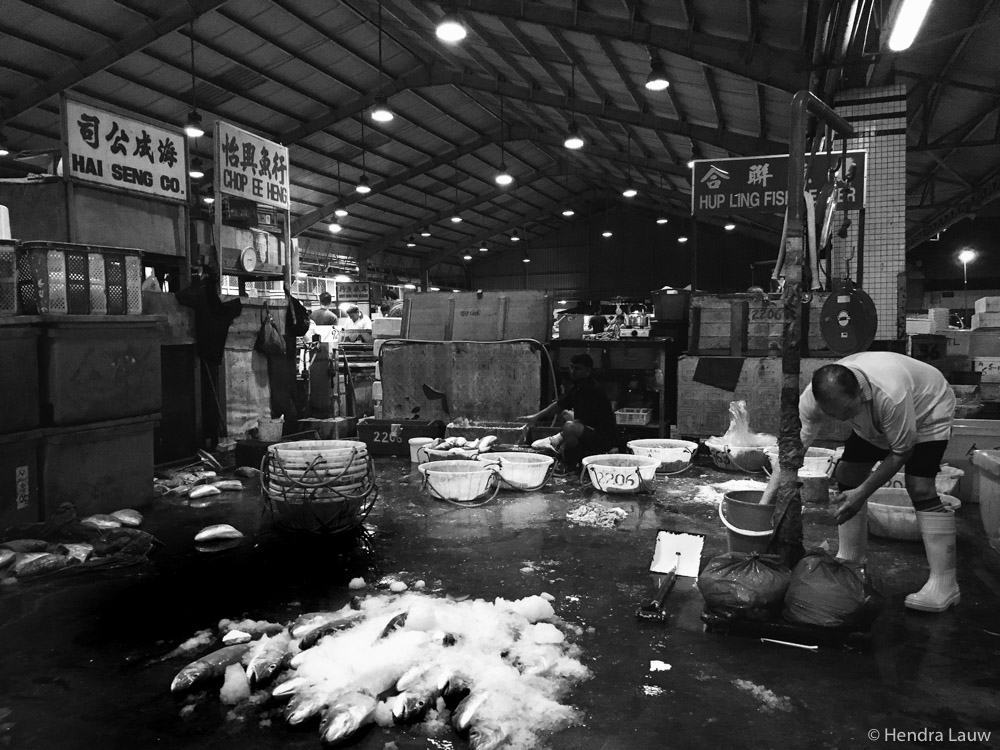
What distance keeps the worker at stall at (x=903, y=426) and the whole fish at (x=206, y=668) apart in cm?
309

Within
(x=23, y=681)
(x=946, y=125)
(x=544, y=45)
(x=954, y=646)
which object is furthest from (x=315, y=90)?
(x=954, y=646)

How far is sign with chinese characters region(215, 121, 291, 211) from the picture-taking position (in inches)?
365

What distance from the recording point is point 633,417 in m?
9.45

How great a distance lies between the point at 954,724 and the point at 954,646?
0.82 m

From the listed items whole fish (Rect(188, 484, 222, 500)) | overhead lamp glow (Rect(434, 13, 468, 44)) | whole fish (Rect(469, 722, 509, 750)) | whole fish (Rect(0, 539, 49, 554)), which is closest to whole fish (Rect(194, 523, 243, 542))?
whole fish (Rect(0, 539, 49, 554))

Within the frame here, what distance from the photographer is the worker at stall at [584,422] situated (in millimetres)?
7652

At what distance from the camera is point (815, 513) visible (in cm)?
606

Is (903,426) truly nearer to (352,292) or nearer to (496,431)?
(496,431)

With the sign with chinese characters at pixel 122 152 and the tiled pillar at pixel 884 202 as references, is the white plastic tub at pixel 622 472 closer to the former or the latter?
the tiled pillar at pixel 884 202

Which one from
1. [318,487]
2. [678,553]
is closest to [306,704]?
[318,487]

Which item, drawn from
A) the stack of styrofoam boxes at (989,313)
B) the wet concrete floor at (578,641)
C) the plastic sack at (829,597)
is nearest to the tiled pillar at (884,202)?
the stack of styrofoam boxes at (989,313)

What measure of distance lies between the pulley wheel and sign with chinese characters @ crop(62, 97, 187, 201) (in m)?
7.96

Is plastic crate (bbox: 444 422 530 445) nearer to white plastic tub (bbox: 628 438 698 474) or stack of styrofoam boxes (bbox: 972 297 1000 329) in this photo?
white plastic tub (bbox: 628 438 698 474)

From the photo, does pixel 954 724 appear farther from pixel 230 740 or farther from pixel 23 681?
pixel 23 681
